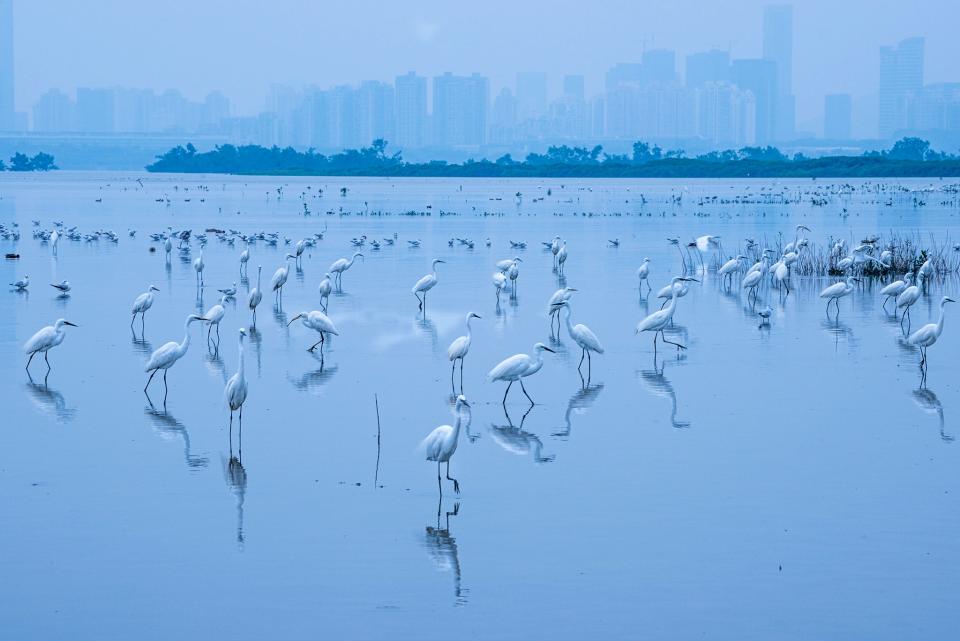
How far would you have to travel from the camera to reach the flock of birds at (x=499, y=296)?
40.2 ft

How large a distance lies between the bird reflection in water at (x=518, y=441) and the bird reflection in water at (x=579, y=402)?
288 mm

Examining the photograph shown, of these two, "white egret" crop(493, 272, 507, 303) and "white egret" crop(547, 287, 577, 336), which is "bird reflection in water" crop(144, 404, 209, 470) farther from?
"white egret" crop(493, 272, 507, 303)

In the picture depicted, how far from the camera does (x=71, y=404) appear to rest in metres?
12.5

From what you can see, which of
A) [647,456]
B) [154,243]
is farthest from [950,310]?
[154,243]

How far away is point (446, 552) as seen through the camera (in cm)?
810

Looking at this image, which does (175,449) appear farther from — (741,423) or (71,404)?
(741,423)

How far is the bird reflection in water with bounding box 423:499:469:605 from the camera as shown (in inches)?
294

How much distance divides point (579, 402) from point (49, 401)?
509cm

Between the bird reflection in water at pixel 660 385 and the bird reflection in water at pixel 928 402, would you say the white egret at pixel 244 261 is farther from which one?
the bird reflection in water at pixel 928 402

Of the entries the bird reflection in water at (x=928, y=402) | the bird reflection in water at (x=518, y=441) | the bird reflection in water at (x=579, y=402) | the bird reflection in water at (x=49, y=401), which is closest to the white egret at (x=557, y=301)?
the bird reflection in water at (x=579, y=402)

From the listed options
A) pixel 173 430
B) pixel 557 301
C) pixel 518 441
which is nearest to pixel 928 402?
pixel 518 441

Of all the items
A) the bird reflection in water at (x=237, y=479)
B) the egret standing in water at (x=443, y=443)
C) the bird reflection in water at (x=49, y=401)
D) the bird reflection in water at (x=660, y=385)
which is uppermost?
the egret standing in water at (x=443, y=443)

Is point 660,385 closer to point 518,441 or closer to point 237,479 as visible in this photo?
point 518,441

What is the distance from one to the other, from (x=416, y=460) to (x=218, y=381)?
433cm
